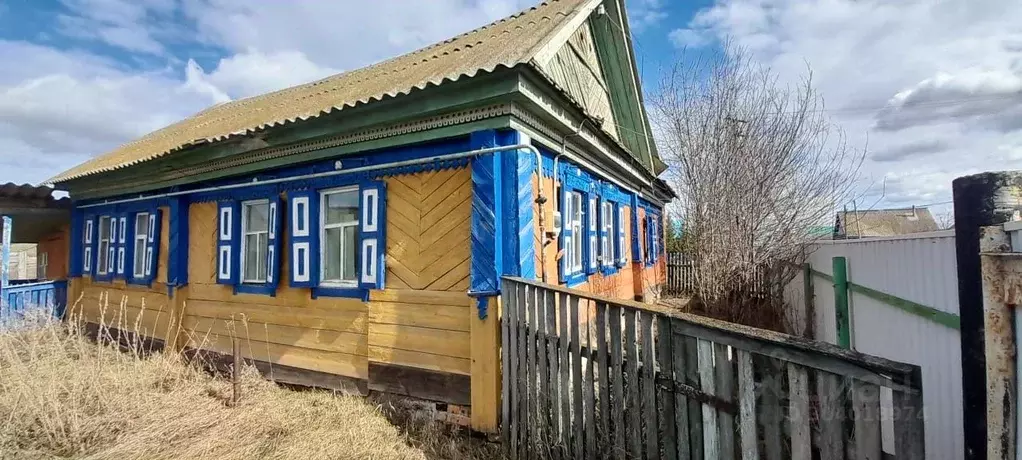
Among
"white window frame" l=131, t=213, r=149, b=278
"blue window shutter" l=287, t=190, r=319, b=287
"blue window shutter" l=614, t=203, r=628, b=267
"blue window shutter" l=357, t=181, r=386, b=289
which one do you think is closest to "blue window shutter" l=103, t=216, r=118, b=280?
"white window frame" l=131, t=213, r=149, b=278

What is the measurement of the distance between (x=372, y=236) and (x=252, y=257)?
7.72ft

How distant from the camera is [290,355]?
5652 mm

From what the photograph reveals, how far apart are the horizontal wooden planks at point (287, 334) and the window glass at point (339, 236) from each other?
61 cm

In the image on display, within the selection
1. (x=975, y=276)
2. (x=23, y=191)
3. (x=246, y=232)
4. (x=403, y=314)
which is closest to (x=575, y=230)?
(x=403, y=314)

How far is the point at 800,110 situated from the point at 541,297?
728 cm

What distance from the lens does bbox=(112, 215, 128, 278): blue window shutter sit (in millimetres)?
7960

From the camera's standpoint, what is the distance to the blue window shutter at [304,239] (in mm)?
5363

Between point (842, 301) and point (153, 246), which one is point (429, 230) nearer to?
point (842, 301)

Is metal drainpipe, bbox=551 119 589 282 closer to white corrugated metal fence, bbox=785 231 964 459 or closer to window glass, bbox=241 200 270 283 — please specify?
white corrugated metal fence, bbox=785 231 964 459

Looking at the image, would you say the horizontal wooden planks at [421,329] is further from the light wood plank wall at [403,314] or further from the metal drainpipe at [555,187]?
the metal drainpipe at [555,187]

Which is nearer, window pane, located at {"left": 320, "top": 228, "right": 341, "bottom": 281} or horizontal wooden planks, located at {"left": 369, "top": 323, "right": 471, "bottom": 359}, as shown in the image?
horizontal wooden planks, located at {"left": 369, "top": 323, "right": 471, "bottom": 359}

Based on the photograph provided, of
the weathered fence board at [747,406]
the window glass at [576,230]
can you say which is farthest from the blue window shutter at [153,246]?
the weathered fence board at [747,406]

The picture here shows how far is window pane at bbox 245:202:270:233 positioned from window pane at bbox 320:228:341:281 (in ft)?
4.24

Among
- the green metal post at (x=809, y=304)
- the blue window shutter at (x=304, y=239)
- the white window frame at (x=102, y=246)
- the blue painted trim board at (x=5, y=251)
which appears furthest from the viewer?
the blue painted trim board at (x=5, y=251)
